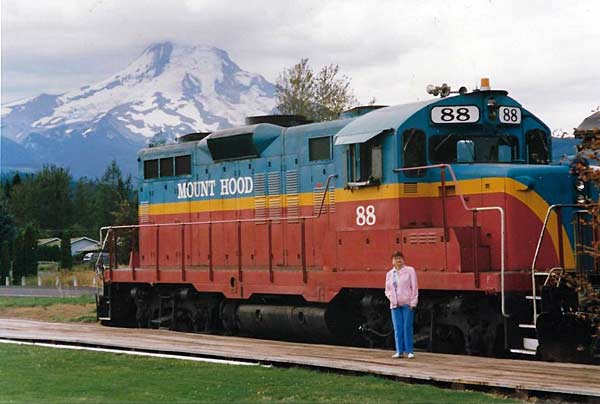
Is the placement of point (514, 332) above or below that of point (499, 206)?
below

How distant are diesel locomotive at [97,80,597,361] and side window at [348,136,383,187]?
2cm

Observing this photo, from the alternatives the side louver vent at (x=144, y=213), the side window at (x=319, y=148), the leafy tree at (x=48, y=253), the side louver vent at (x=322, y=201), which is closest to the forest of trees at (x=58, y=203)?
the leafy tree at (x=48, y=253)

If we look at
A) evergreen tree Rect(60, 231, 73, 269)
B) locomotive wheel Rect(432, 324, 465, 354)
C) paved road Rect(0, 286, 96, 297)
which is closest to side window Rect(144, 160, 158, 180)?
locomotive wheel Rect(432, 324, 465, 354)

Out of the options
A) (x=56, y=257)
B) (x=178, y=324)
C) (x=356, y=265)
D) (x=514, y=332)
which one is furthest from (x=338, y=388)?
(x=56, y=257)

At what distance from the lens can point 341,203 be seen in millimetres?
17922

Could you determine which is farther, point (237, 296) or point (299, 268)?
point (237, 296)

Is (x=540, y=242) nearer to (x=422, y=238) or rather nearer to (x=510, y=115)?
(x=422, y=238)

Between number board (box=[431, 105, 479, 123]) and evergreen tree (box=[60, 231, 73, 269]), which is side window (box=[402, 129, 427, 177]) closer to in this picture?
number board (box=[431, 105, 479, 123])

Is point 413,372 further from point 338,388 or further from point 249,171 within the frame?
point 249,171

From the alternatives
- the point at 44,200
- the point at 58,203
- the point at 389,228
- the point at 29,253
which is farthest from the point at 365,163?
the point at 58,203

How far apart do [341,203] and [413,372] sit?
18.1 feet

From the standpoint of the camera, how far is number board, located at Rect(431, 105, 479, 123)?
1650cm

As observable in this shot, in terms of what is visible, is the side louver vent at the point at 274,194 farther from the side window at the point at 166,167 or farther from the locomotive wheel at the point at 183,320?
the side window at the point at 166,167

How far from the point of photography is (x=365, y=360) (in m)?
14.6
